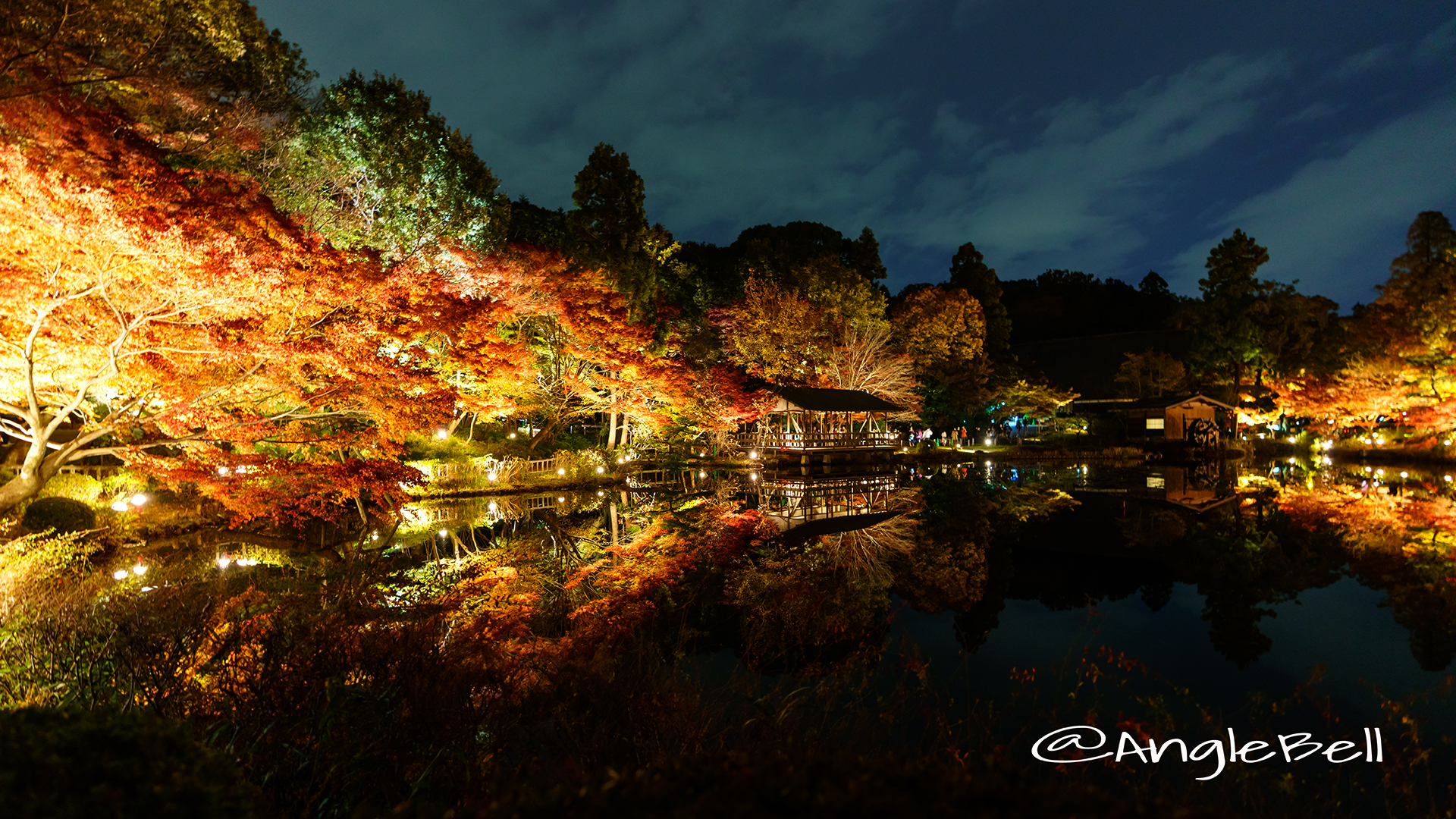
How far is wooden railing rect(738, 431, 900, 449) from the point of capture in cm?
2559

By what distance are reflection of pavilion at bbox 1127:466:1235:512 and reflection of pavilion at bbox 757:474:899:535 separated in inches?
275

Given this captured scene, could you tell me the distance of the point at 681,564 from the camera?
966cm

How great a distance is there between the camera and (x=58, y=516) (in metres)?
8.96

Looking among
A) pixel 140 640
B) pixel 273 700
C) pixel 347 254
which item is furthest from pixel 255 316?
pixel 273 700

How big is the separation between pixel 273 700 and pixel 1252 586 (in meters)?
11.3

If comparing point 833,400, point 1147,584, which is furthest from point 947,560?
point 833,400

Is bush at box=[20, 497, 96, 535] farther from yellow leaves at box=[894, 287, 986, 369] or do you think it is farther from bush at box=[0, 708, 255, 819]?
yellow leaves at box=[894, 287, 986, 369]

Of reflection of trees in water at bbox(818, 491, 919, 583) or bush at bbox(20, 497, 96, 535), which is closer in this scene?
bush at bbox(20, 497, 96, 535)

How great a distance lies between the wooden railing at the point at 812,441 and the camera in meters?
25.6

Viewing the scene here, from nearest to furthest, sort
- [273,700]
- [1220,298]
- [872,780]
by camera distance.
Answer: [872,780], [273,700], [1220,298]

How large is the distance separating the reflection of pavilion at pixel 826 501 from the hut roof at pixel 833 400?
2774 mm

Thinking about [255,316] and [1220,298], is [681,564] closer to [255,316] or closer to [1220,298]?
[255,316]

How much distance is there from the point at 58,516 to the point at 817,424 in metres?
23.0

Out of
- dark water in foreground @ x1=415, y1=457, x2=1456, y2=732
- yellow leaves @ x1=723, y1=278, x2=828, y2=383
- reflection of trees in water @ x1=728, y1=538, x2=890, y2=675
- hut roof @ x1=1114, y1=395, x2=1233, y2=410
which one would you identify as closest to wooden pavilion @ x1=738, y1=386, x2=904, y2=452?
yellow leaves @ x1=723, y1=278, x2=828, y2=383
